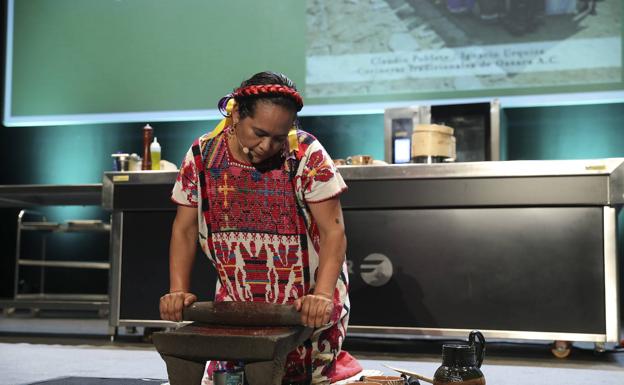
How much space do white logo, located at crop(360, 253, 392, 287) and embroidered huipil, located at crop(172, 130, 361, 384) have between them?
139 cm

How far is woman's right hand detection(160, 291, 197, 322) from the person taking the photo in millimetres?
1760

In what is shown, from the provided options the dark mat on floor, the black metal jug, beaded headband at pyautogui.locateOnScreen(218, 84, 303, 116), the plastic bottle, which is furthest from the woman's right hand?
the plastic bottle

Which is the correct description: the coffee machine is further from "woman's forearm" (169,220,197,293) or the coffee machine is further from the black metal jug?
the black metal jug

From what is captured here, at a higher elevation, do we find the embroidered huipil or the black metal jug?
the embroidered huipil

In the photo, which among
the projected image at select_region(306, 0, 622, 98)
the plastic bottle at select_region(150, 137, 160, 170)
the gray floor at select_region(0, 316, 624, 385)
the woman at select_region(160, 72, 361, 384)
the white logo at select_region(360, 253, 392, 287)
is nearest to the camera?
the woman at select_region(160, 72, 361, 384)

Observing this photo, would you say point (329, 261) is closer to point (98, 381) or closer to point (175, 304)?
point (175, 304)

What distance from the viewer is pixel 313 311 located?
65.4 inches

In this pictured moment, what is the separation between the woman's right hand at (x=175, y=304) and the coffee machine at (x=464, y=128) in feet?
7.66

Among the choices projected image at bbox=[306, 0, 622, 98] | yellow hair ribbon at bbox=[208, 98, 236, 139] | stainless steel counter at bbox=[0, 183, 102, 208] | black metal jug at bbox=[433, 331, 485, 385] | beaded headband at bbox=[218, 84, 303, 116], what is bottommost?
black metal jug at bbox=[433, 331, 485, 385]

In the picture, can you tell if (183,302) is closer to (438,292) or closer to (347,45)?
(438,292)

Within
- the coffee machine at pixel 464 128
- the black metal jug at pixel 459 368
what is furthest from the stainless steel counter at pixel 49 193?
the black metal jug at pixel 459 368

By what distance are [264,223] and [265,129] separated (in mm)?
321

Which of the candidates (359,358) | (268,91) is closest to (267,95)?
(268,91)

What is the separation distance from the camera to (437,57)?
475cm
